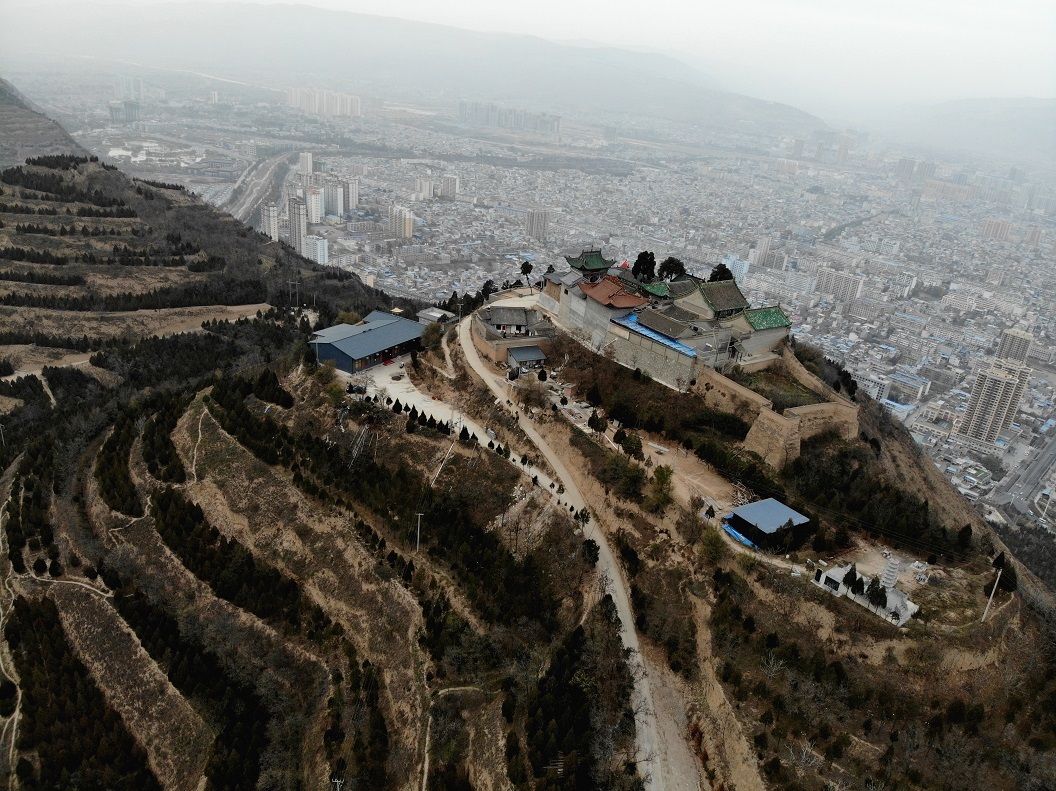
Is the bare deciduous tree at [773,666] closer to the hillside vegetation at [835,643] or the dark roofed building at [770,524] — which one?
the hillside vegetation at [835,643]

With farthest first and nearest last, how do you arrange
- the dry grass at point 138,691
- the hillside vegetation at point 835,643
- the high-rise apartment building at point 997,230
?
the high-rise apartment building at point 997,230, the dry grass at point 138,691, the hillside vegetation at point 835,643

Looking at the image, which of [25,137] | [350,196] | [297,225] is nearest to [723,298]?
[297,225]

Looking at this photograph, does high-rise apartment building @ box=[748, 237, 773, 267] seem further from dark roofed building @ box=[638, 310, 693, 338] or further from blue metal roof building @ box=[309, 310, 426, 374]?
blue metal roof building @ box=[309, 310, 426, 374]

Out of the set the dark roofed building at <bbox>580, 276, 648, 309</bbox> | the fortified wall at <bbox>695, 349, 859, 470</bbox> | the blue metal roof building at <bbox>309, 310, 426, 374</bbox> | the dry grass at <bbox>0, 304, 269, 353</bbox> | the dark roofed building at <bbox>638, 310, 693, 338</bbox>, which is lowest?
the dry grass at <bbox>0, 304, 269, 353</bbox>

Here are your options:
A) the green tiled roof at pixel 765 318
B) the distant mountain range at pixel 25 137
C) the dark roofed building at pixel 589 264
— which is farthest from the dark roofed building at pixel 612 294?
the distant mountain range at pixel 25 137

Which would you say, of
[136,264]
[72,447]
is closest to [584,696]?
[72,447]

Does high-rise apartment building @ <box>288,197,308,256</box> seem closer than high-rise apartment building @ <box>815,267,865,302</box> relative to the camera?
No

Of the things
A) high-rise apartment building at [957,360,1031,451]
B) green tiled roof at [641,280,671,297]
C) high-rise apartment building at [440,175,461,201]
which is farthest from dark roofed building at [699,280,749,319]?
high-rise apartment building at [440,175,461,201]

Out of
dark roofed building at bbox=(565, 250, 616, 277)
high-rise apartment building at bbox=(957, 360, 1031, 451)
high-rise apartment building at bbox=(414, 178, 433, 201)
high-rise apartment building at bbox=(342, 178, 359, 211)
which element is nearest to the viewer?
dark roofed building at bbox=(565, 250, 616, 277)
